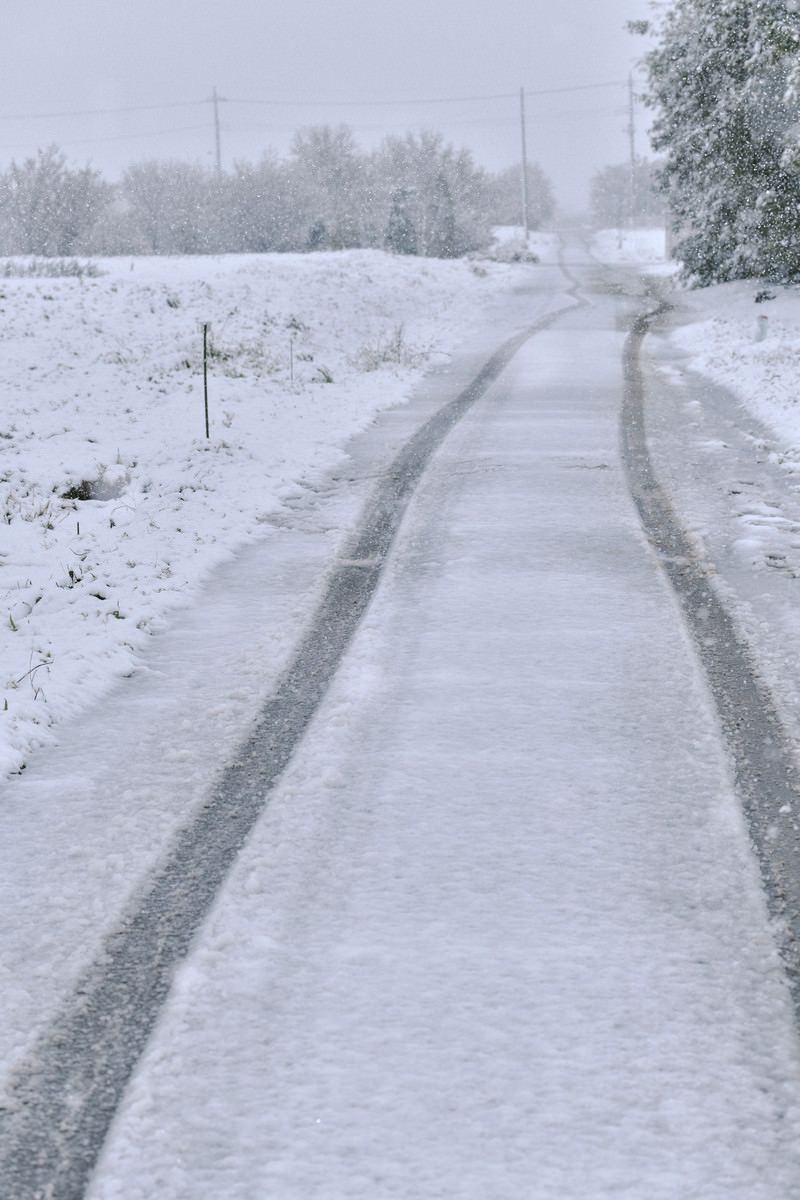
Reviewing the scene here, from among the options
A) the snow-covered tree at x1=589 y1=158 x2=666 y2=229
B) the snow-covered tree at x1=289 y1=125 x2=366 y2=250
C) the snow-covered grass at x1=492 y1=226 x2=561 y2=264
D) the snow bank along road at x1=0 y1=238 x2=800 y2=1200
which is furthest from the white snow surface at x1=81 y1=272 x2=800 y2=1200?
the snow-covered tree at x1=589 y1=158 x2=666 y2=229

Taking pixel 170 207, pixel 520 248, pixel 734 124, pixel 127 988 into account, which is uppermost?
pixel 170 207

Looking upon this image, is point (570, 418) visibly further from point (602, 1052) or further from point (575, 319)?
point (575, 319)

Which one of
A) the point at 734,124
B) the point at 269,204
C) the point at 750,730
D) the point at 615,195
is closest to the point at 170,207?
the point at 269,204

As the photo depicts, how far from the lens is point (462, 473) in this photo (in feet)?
30.1

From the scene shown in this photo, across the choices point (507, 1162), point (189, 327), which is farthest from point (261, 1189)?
point (189, 327)

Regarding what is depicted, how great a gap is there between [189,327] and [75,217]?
36594 mm

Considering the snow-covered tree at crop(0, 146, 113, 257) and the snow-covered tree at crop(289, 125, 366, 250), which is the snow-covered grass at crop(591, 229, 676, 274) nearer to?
the snow-covered tree at crop(289, 125, 366, 250)

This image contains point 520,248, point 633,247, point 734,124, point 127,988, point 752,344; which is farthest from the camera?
point 633,247

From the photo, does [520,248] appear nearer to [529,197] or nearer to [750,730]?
[750,730]

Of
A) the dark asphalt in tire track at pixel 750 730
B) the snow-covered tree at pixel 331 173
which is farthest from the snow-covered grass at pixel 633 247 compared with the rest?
the dark asphalt in tire track at pixel 750 730

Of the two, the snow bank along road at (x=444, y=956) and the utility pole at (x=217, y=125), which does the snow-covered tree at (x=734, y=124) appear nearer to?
the snow bank along road at (x=444, y=956)

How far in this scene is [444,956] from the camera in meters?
2.80

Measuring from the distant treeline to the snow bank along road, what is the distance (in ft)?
167

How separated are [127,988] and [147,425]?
10398mm
